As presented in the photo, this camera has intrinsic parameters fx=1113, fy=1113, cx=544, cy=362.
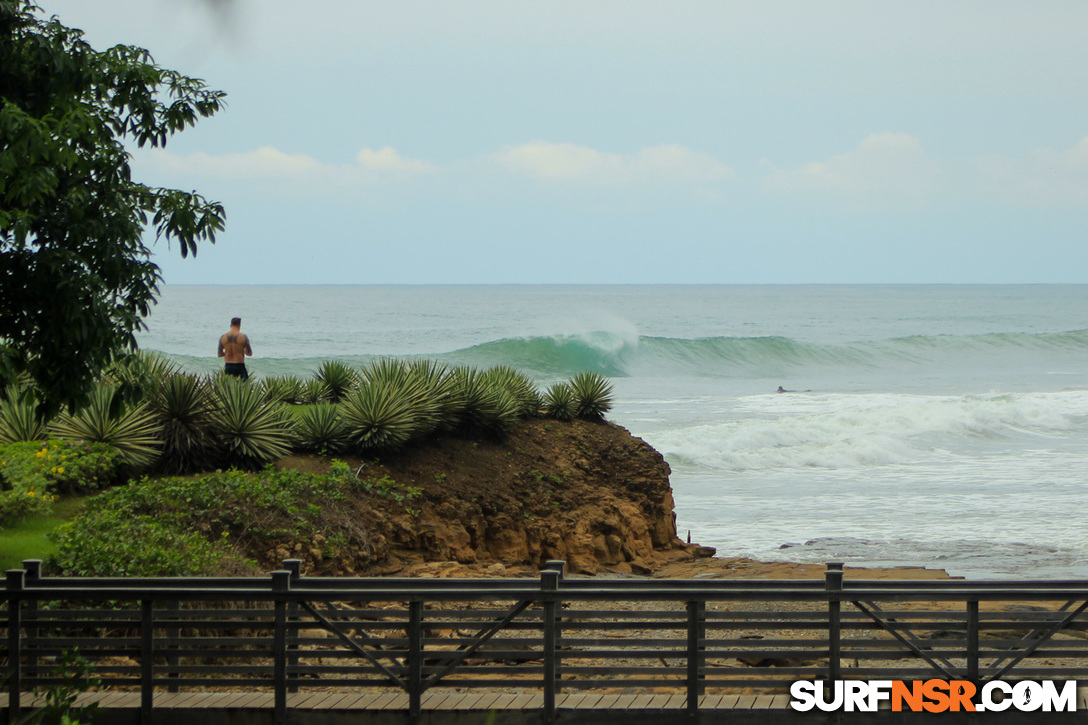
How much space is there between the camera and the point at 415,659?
263 inches

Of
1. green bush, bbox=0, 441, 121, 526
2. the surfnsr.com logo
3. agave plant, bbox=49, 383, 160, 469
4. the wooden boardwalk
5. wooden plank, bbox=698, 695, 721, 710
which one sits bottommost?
the wooden boardwalk

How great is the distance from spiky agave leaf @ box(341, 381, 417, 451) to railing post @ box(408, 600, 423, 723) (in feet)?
22.5

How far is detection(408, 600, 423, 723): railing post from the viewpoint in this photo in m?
6.61

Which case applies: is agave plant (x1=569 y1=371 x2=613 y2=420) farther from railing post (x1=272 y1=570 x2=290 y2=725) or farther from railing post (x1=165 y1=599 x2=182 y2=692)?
railing post (x1=272 y1=570 x2=290 y2=725)

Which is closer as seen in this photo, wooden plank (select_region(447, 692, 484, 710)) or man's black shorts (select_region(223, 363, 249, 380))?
wooden plank (select_region(447, 692, 484, 710))

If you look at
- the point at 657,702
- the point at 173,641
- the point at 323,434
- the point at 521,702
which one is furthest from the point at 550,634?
the point at 323,434

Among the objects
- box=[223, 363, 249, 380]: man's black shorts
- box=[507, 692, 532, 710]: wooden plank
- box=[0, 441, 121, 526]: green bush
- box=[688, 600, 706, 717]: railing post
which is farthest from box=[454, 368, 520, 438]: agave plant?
box=[688, 600, 706, 717]: railing post

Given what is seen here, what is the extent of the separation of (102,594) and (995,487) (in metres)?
22.0

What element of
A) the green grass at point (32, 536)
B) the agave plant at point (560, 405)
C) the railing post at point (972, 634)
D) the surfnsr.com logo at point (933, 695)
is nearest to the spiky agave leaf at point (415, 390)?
the agave plant at point (560, 405)

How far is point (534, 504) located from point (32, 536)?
6384 mm

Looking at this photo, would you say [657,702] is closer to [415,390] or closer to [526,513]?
[526,513]

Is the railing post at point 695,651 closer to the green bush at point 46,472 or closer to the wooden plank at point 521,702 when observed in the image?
the wooden plank at point 521,702

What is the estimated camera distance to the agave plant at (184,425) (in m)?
12.6

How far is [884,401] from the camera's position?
142 feet
